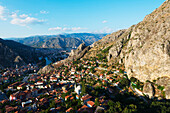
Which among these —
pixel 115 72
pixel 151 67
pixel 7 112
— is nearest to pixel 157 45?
pixel 151 67

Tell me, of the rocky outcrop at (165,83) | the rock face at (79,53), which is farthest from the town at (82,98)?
the rock face at (79,53)

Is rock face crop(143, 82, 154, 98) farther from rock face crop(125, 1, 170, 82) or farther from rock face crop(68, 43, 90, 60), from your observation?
rock face crop(68, 43, 90, 60)

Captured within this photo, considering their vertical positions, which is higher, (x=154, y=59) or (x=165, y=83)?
(x=154, y=59)

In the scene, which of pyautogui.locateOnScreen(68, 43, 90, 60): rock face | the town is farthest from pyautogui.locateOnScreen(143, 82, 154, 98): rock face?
pyautogui.locateOnScreen(68, 43, 90, 60): rock face

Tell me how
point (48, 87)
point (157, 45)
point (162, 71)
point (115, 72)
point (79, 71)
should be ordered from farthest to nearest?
point (79, 71), point (115, 72), point (48, 87), point (157, 45), point (162, 71)

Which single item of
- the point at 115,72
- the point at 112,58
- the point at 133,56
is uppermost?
the point at 133,56

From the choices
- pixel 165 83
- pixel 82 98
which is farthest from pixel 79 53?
pixel 165 83

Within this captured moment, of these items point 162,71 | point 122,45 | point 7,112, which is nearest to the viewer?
point 7,112

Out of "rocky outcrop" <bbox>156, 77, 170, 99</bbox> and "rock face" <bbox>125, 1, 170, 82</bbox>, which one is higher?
"rock face" <bbox>125, 1, 170, 82</bbox>

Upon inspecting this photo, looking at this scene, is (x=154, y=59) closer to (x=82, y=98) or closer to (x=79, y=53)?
(x=82, y=98)

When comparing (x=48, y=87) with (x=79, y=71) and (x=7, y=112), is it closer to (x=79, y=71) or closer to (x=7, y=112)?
(x=7, y=112)

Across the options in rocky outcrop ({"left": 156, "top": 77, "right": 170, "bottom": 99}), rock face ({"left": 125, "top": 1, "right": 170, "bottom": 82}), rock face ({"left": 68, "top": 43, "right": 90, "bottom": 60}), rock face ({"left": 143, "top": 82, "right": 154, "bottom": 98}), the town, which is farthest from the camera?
rock face ({"left": 68, "top": 43, "right": 90, "bottom": 60})
